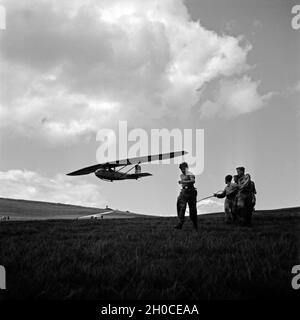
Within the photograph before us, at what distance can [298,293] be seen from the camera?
394cm

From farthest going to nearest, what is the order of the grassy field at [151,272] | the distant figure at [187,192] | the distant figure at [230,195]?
1. the distant figure at [230,195]
2. the distant figure at [187,192]
3. the grassy field at [151,272]

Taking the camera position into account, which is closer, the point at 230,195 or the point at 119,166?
the point at 230,195

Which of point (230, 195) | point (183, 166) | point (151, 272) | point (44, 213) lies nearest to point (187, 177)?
point (183, 166)

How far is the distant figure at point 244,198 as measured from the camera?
13020 millimetres

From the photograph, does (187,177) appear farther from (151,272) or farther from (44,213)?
(44,213)

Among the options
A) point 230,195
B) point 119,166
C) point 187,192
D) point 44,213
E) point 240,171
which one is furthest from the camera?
A: point 44,213

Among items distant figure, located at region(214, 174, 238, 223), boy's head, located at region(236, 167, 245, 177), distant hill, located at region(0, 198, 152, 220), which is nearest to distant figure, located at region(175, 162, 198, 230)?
distant figure, located at region(214, 174, 238, 223)

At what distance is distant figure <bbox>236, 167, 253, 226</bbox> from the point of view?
42.7ft

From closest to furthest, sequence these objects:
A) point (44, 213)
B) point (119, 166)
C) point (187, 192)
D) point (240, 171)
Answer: point (187, 192), point (240, 171), point (119, 166), point (44, 213)

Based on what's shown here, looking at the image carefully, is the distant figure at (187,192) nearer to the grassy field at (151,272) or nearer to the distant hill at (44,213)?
the grassy field at (151,272)

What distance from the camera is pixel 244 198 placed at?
13.2m

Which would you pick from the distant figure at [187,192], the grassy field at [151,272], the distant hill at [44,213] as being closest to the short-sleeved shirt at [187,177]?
the distant figure at [187,192]

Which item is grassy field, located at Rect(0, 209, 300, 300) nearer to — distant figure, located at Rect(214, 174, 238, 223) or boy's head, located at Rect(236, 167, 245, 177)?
boy's head, located at Rect(236, 167, 245, 177)
